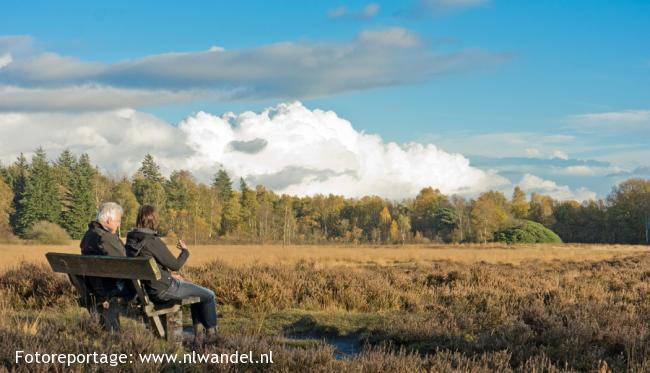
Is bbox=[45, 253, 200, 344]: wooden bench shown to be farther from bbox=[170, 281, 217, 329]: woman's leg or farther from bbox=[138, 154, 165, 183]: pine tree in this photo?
bbox=[138, 154, 165, 183]: pine tree

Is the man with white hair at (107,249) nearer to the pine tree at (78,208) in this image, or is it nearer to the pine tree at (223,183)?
the pine tree at (78,208)

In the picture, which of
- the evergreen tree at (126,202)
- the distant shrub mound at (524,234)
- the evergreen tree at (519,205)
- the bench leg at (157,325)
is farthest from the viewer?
the evergreen tree at (519,205)

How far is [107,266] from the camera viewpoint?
244 inches

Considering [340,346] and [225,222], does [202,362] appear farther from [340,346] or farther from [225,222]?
[225,222]

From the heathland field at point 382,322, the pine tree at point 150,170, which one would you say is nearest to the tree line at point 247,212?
the pine tree at point 150,170

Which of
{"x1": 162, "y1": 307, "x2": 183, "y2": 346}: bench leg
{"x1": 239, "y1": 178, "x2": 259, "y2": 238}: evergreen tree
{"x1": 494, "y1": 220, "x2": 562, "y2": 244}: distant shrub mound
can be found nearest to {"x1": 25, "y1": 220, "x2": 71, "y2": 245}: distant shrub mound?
{"x1": 239, "y1": 178, "x2": 259, "y2": 238}: evergreen tree

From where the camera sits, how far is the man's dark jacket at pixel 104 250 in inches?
259

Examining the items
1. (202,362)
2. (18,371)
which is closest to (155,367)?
(202,362)

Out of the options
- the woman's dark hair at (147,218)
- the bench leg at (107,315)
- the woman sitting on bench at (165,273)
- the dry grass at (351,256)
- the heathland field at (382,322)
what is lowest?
the dry grass at (351,256)

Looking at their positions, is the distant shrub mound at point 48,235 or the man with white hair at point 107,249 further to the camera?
the distant shrub mound at point 48,235

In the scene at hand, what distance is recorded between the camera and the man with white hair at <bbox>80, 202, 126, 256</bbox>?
664 cm

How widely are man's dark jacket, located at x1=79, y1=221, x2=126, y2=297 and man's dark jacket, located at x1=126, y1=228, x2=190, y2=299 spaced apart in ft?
0.50

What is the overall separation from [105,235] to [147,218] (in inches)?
17.6

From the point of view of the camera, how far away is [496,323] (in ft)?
26.8
